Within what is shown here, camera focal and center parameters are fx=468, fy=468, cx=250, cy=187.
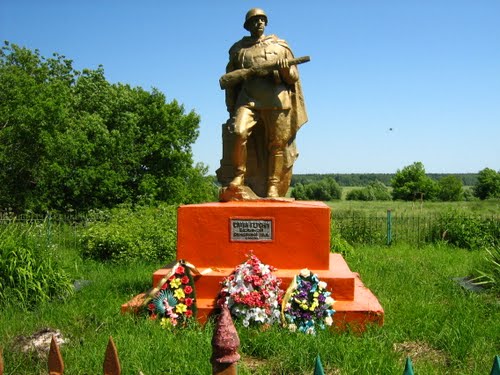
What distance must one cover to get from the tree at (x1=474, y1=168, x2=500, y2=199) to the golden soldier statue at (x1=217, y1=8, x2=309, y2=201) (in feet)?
148

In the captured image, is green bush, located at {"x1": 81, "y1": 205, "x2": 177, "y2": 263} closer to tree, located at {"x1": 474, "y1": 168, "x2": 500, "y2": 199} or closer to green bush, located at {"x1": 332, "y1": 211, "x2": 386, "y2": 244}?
green bush, located at {"x1": 332, "y1": 211, "x2": 386, "y2": 244}

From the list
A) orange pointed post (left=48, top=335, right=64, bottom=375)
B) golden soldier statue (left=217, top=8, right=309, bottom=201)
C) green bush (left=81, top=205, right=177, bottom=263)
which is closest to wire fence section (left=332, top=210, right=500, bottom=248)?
green bush (left=81, top=205, right=177, bottom=263)

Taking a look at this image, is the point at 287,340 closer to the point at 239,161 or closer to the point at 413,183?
the point at 239,161

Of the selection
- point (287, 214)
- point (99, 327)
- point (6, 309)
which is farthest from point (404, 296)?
point (6, 309)

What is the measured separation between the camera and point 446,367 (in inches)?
135

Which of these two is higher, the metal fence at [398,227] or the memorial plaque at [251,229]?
the memorial plaque at [251,229]

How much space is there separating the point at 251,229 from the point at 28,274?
2.78m

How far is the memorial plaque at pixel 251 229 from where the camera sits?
4.93 m

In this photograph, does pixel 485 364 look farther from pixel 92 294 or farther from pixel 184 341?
pixel 92 294

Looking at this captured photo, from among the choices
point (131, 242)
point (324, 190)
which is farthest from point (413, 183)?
point (131, 242)

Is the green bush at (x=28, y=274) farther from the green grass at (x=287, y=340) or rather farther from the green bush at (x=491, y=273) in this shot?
the green bush at (x=491, y=273)

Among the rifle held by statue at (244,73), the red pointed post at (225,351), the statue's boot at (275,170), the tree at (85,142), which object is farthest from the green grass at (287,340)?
the tree at (85,142)

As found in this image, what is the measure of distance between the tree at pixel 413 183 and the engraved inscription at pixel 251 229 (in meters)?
44.2

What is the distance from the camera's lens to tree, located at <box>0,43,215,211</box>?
20.1 metres
